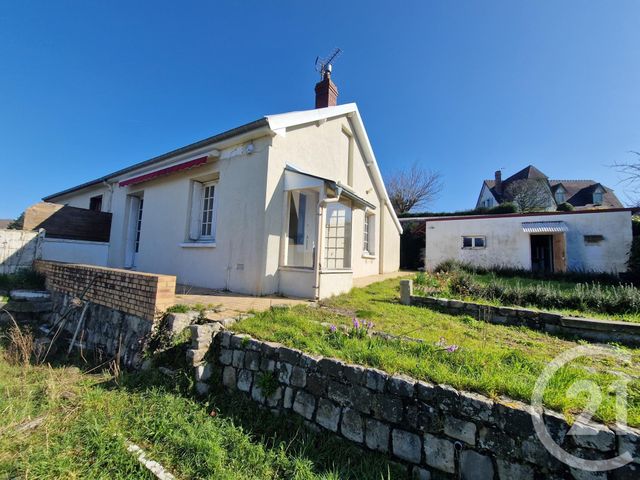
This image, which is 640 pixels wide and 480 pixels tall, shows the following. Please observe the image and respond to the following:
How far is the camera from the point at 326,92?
12492 mm

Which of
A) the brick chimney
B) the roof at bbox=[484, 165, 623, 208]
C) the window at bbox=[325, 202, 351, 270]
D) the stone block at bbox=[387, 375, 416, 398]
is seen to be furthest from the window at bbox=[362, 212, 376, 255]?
the roof at bbox=[484, 165, 623, 208]

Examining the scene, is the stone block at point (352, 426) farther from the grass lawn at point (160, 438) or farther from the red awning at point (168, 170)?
the red awning at point (168, 170)

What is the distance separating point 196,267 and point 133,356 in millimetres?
4277

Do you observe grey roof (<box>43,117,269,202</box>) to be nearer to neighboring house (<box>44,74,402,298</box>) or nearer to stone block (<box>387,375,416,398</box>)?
neighboring house (<box>44,74,402,298</box>)

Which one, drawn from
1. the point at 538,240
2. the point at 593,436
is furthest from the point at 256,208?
the point at 538,240

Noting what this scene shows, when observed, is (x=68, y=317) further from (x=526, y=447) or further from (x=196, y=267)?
(x=526, y=447)

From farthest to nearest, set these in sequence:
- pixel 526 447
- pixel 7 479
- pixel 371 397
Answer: pixel 371 397, pixel 7 479, pixel 526 447

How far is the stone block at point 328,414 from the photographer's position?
3344 mm

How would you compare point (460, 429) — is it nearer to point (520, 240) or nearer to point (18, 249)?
point (18, 249)

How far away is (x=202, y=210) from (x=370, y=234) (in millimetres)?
8830

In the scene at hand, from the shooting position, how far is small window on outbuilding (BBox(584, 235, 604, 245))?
50.6ft

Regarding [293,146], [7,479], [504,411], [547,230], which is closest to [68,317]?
[7,479]

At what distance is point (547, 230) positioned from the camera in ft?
52.7

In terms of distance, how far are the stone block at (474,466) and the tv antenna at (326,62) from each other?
13.8 metres
